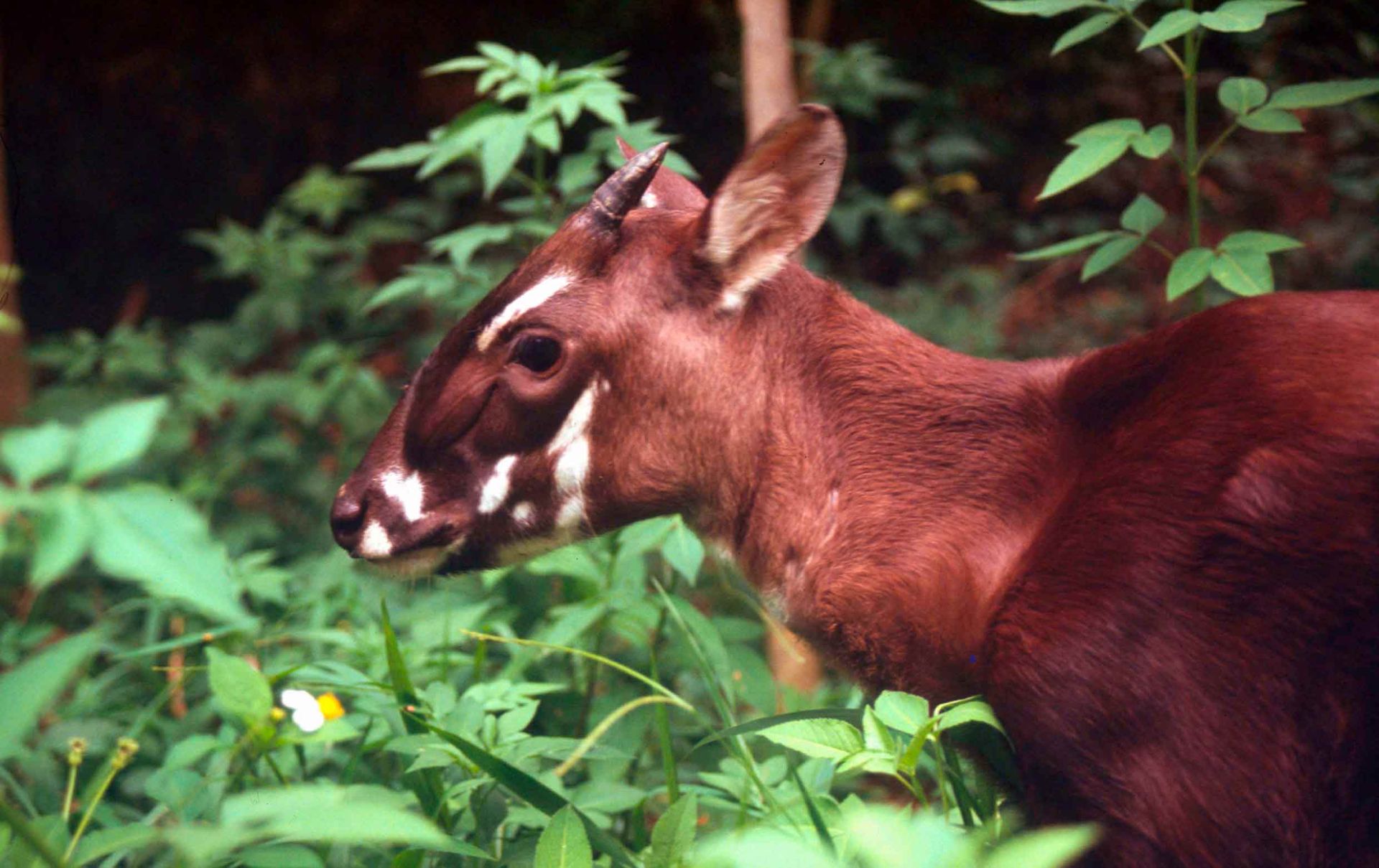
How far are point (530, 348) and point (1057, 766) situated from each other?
1.27 metres

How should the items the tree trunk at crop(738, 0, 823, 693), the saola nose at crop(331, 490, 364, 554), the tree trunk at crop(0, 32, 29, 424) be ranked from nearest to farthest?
the saola nose at crop(331, 490, 364, 554) → the tree trunk at crop(738, 0, 823, 693) → the tree trunk at crop(0, 32, 29, 424)

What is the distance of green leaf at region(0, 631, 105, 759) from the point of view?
1223 mm

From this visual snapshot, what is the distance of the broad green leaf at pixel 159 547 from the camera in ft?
3.89

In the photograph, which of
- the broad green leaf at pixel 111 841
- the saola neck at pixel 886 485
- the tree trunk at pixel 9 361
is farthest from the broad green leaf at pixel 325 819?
the tree trunk at pixel 9 361

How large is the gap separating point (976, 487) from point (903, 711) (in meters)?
0.53

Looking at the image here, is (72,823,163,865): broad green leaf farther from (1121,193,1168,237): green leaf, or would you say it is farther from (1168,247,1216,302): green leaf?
(1121,193,1168,237): green leaf

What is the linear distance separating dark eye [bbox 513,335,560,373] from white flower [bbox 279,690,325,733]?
81 cm

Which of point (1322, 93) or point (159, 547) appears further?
point (1322, 93)

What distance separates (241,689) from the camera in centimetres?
237

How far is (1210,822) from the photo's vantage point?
1.87m

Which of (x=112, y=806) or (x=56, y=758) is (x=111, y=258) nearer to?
(x=56, y=758)

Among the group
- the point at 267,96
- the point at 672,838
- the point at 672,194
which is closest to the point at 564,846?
the point at 672,838

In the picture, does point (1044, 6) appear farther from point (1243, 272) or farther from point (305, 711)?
point (305, 711)

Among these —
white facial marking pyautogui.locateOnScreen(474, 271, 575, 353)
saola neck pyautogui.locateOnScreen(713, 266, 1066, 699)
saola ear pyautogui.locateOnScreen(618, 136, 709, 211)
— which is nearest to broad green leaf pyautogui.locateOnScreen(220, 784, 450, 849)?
saola neck pyautogui.locateOnScreen(713, 266, 1066, 699)
